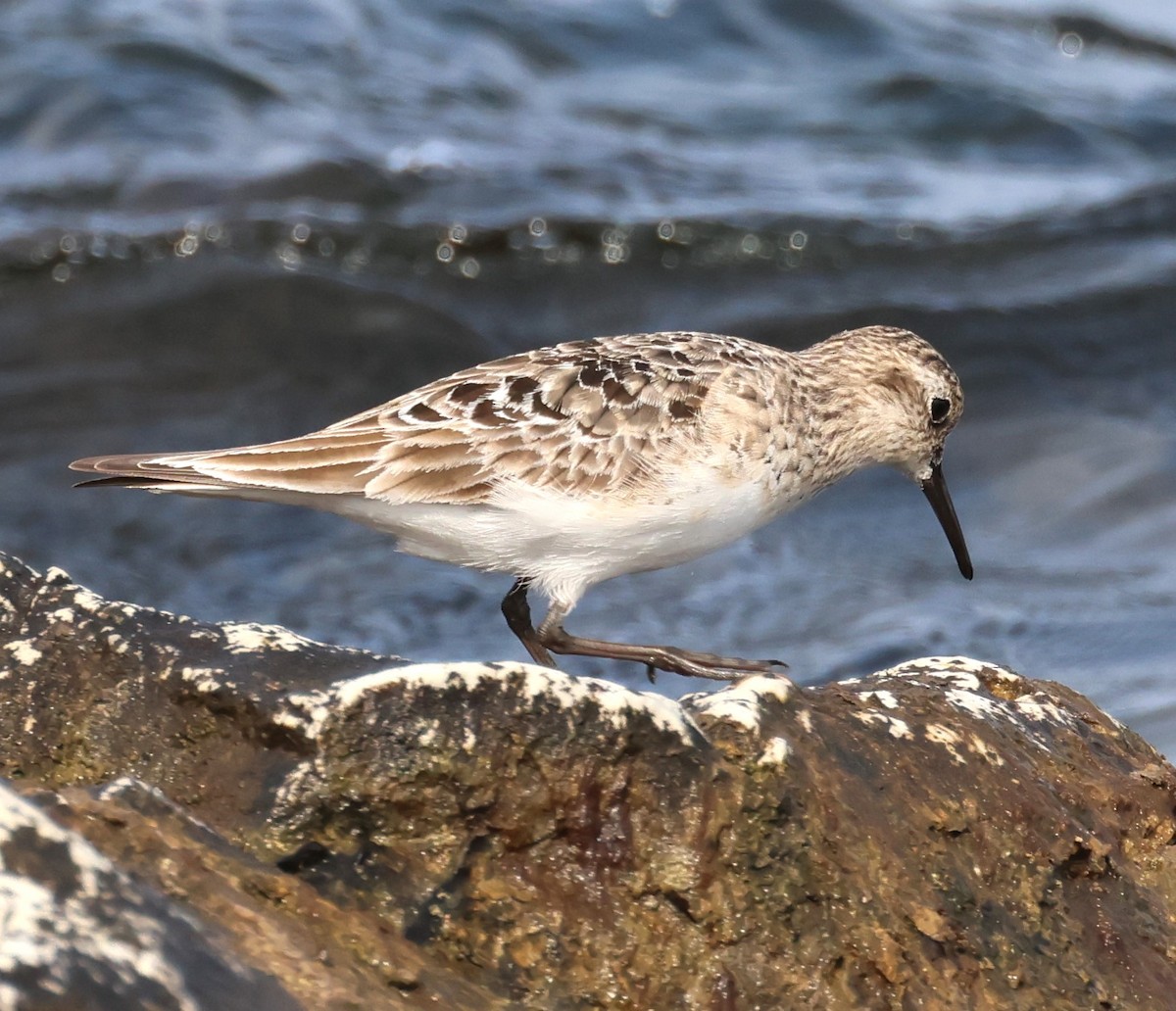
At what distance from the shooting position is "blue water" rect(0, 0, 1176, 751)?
8.38 metres

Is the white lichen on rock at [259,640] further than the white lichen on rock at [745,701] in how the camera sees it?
Yes

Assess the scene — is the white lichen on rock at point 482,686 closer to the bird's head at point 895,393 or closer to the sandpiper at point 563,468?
the sandpiper at point 563,468

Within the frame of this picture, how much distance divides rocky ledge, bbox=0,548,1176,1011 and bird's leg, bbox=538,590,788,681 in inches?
45.9

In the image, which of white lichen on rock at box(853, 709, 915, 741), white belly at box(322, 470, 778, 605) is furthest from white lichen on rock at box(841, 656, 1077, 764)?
white belly at box(322, 470, 778, 605)

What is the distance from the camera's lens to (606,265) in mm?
11516

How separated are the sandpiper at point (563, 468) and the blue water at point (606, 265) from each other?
5.70 ft

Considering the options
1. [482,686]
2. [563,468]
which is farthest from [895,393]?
[482,686]

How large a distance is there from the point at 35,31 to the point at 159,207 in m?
2.52

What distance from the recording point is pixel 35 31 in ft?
41.0

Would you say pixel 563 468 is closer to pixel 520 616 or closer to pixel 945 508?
pixel 520 616

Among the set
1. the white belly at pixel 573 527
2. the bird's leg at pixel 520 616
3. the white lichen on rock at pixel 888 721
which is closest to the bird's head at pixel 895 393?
the white belly at pixel 573 527

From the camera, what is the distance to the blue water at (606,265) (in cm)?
838

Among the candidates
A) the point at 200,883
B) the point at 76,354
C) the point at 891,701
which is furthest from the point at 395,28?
the point at 200,883

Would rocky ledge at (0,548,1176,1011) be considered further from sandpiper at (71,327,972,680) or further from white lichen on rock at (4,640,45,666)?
sandpiper at (71,327,972,680)
